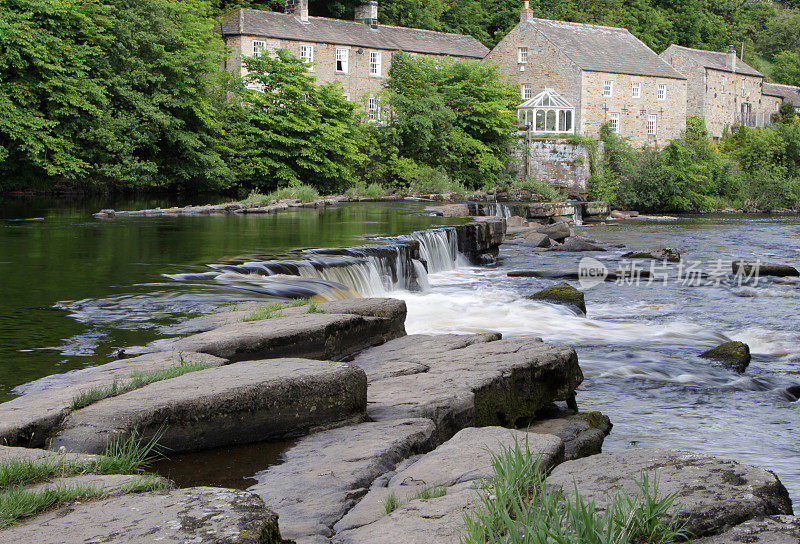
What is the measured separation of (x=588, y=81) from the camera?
5166 cm

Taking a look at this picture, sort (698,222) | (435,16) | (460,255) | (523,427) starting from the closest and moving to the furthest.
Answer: (523,427) < (460,255) < (698,222) < (435,16)

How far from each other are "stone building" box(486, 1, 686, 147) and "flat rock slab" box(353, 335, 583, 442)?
42797 mm

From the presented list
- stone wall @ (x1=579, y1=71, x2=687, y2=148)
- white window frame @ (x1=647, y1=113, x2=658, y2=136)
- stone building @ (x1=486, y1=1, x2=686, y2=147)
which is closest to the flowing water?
stone building @ (x1=486, y1=1, x2=686, y2=147)

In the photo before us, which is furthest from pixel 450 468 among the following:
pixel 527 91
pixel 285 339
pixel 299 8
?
pixel 527 91

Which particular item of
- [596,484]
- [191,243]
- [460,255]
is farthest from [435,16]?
[596,484]

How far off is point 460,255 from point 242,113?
1879 cm

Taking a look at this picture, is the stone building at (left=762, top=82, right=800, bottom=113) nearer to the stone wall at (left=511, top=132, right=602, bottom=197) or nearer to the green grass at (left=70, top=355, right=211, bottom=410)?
the stone wall at (left=511, top=132, right=602, bottom=197)

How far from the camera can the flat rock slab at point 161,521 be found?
311cm

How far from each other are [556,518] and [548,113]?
49.6 meters

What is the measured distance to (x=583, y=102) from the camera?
51562 millimetres

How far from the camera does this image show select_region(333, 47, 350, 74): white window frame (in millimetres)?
49344

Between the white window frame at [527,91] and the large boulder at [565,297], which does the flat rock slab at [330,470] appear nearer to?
the large boulder at [565,297]

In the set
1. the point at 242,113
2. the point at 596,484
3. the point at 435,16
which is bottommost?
the point at 596,484

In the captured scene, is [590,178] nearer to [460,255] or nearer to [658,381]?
[460,255]
